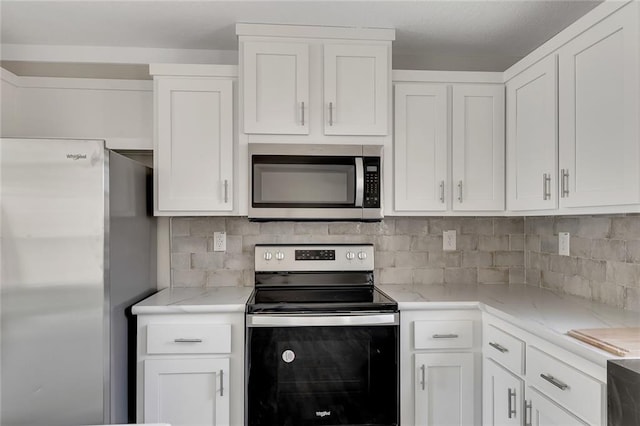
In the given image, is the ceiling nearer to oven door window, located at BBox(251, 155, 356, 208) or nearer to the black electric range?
oven door window, located at BBox(251, 155, 356, 208)

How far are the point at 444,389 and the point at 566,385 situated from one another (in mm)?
725

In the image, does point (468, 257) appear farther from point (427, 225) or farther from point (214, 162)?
point (214, 162)

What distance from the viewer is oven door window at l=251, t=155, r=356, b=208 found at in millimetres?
2150

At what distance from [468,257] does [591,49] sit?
138cm

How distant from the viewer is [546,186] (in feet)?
6.23

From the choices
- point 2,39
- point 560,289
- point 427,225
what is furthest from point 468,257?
point 2,39

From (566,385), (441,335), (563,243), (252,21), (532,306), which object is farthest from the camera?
(563,243)

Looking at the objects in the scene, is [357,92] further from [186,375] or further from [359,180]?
[186,375]

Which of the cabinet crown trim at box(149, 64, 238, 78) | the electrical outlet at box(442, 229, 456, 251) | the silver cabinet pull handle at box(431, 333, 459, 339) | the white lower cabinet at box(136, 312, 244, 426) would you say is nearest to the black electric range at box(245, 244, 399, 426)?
the white lower cabinet at box(136, 312, 244, 426)

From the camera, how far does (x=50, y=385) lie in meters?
Result: 1.71

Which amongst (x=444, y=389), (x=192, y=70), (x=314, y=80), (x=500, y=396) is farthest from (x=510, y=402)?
(x=192, y=70)

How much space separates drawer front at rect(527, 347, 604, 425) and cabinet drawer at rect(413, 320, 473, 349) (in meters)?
0.41

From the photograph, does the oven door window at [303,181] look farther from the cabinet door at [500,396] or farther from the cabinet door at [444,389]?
the cabinet door at [500,396]

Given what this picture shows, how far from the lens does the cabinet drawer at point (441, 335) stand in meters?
1.99
